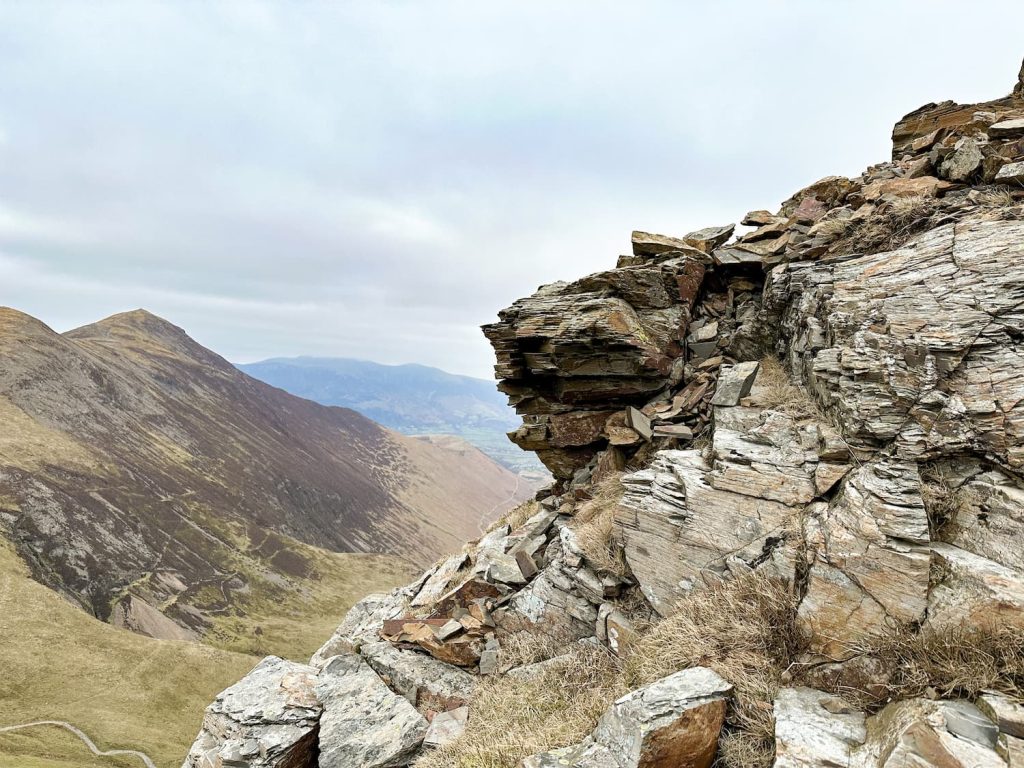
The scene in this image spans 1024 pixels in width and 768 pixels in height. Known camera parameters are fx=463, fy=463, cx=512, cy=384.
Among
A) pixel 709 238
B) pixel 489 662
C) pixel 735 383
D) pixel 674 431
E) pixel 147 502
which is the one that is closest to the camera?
pixel 489 662

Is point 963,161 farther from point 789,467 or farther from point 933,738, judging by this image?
point 933,738

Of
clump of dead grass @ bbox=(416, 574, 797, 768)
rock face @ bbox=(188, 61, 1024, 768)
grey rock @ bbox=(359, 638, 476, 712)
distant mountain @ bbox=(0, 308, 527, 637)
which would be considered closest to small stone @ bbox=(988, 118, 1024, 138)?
rock face @ bbox=(188, 61, 1024, 768)

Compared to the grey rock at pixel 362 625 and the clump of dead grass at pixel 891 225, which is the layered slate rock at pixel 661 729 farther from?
the clump of dead grass at pixel 891 225

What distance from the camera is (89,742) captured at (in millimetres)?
49250

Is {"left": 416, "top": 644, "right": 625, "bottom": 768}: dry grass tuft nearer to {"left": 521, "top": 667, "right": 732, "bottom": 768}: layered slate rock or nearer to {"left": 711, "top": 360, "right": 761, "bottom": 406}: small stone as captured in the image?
{"left": 521, "top": 667, "right": 732, "bottom": 768}: layered slate rock

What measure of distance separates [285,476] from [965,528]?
674ft

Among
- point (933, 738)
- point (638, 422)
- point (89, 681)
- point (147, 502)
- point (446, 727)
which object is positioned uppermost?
point (638, 422)

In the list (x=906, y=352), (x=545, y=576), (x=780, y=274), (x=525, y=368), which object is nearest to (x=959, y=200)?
(x=780, y=274)

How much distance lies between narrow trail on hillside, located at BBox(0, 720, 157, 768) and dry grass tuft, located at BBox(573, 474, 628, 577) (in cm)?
6120

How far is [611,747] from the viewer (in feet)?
25.9

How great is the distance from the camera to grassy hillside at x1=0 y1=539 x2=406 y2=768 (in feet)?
158

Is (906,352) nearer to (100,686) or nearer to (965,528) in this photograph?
(965,528)

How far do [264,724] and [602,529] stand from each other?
11561 millimetres

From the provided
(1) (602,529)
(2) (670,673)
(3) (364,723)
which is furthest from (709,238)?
(3) (364,723)
